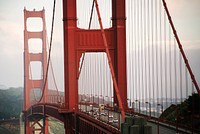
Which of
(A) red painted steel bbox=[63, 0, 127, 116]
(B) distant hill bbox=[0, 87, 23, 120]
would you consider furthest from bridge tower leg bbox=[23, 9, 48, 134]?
(B) distant hill bbox=[0, 87, 23, 120]

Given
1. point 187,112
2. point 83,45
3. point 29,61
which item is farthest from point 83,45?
point 29,61

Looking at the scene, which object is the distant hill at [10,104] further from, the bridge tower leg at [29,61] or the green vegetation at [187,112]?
the green vegetation at [187,112]

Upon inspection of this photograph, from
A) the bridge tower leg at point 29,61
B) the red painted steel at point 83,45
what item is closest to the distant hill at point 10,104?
the bridge tower leg at point 29,61

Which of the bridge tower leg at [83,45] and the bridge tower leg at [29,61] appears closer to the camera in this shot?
the bridge tower leg at [83,45]

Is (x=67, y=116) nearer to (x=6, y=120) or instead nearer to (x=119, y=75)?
(x=119, y=75)

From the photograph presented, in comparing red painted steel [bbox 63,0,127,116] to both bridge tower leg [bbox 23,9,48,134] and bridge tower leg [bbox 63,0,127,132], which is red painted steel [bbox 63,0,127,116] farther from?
bridge tower leg [bbox 23,9,48,134]
